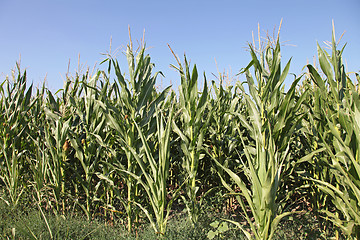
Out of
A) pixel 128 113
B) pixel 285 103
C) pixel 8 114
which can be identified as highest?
pixel 8 114

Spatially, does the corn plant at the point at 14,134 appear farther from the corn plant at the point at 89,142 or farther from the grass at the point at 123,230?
the corn plant at the point at 89,142

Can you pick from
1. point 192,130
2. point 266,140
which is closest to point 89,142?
point 192,130

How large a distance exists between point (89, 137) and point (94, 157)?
1.11 ft

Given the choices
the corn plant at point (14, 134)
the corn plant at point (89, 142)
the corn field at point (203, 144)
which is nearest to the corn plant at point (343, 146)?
the corn field at point (203, 144)

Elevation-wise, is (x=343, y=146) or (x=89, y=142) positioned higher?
(x=89, y=142)

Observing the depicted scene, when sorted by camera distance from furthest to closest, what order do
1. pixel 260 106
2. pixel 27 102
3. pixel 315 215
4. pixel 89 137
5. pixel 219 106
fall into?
pixel 27 102 < pixel 219 106 < pixel 89 137 < pixel 315 215 < pixel 260 106

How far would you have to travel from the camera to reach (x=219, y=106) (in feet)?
11.1

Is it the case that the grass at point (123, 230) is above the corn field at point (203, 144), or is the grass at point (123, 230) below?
below

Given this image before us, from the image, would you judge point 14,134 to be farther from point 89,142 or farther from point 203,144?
point 203,144

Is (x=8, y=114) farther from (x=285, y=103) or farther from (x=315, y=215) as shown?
(x=315, y=215)

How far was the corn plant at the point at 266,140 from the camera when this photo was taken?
1.86 metres

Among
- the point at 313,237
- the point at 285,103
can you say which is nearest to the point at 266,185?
the point at 285,103

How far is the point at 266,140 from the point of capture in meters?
2.15

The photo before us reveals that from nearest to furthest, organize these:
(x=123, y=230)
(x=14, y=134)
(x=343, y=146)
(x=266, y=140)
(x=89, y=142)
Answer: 1. (x=343, y=146)
2. (x=266, y=140)
3. (x=123, y=230)
4. (x=89, y=142)
5. (x=14, y=134)
